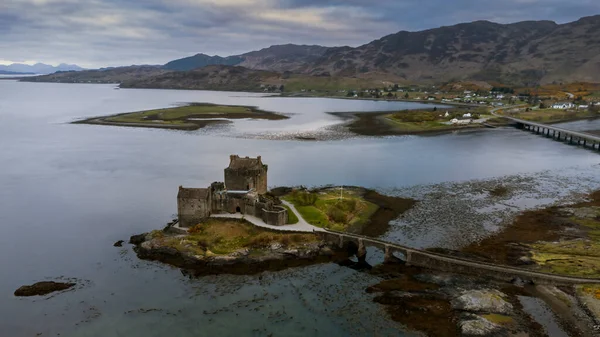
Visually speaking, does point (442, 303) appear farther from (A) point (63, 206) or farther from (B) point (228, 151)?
(B) point (228, 151)

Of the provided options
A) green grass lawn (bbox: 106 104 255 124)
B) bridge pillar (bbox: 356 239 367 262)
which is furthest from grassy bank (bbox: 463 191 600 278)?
green grass lawn (bbox: 106 104 255 124)

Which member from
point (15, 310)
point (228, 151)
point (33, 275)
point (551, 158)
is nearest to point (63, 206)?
point (33, 275)

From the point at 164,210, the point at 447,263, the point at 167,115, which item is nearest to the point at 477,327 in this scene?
the point at 447,263

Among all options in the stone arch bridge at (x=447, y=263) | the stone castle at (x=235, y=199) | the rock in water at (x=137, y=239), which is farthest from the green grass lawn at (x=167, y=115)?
the stone arch bridge at (x=447, y=263)

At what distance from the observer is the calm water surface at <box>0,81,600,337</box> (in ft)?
125

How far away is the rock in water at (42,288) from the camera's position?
42.7 metres

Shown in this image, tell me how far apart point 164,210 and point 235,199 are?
14749 mm

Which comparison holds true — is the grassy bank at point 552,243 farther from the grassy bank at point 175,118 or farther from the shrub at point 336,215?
the grassy bank at point 175,118

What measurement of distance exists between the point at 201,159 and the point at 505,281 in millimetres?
70908

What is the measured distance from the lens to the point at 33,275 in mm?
46500

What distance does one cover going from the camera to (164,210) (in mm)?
65750

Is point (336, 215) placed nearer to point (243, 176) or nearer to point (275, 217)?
point (275, 217)

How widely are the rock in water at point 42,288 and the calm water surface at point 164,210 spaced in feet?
3.53

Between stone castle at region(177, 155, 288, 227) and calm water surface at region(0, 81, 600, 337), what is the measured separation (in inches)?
313
